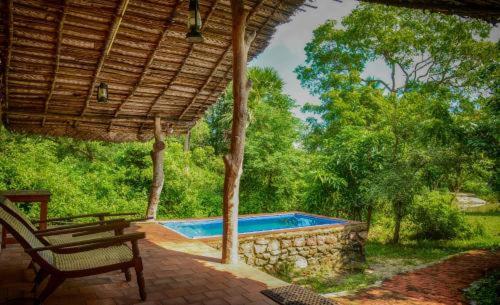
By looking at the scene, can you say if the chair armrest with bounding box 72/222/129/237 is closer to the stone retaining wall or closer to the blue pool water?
the stone retaining wall

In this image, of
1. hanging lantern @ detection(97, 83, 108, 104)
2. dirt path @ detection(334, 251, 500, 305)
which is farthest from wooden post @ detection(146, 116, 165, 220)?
dirt path @ detection(334, 251, 500, 305)

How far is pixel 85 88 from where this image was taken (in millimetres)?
6289

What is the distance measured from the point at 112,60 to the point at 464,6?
535cm

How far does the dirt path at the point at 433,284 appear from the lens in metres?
5.41

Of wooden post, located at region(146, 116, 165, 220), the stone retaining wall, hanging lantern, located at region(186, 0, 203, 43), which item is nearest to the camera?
hanging lantern, located at region(186, 0, 203, 43)

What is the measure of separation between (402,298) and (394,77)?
47.9 feet

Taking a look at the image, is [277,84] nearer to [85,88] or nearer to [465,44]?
[465,44]

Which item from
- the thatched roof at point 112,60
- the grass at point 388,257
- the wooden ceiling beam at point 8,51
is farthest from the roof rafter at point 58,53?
the grass at point 388,257

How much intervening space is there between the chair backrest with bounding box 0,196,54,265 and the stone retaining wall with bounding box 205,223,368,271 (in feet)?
10.7

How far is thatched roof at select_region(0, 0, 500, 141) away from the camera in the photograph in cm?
474

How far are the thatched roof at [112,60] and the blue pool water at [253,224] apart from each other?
8.88ft

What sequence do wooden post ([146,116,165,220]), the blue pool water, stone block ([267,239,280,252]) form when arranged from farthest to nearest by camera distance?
the blue pool water, wooden post ([146,116,165,220]), stone block ([267,239,280,252])

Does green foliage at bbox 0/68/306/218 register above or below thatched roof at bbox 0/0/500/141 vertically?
below

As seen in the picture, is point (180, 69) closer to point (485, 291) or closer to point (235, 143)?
point (235, 143)
